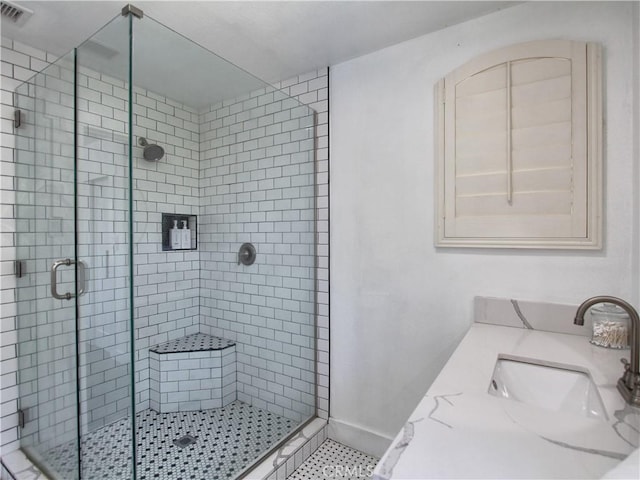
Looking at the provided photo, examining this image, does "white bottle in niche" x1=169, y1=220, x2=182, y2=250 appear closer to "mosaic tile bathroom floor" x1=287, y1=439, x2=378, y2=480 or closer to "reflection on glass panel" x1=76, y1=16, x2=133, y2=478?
"reflection on glass panel" x1=76, y1=16, x2=133, y2=478

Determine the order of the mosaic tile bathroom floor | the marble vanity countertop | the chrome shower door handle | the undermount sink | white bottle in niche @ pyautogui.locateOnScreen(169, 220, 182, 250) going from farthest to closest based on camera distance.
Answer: white bottle in niche @ pyautogui.locateOnScreen(169, 220, 182, 250) → the mosaic tile bathroom floor → the chrome shower door handle → the undermount sink → the marble vanity countertop

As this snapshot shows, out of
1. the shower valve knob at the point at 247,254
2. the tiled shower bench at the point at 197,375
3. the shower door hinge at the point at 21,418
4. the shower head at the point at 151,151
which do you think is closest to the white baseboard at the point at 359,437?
the tiled shower bench at the point at 197,375

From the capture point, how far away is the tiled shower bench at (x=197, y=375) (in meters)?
2.08

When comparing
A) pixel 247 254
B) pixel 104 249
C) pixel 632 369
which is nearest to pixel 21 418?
pixel 104 249

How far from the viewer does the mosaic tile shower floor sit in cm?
138

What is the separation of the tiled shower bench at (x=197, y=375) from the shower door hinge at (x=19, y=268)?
2.77 ft

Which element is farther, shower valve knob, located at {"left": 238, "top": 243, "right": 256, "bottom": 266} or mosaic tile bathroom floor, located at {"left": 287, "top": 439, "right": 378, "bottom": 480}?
shower valve knob, located at {"left": 238, "top": 243, "right": 256, "bottom": 266}

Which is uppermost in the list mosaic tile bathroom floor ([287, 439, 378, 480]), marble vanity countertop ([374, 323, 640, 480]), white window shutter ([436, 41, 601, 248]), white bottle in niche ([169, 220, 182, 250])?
white window shutter ([436, 41, 601, 248])

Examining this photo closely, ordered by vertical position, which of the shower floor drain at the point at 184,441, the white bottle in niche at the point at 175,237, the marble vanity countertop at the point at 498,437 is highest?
the white bottle in niche at the point at 175,237

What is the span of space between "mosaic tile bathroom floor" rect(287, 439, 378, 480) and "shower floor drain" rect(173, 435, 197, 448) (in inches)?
23.5

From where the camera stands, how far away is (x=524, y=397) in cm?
109

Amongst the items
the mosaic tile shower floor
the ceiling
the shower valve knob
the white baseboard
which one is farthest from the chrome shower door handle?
the white baseboard

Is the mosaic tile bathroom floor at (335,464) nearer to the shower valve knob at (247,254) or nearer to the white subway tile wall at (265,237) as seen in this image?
the white subway tile wall at (265,237)

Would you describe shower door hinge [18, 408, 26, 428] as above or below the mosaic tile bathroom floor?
above
